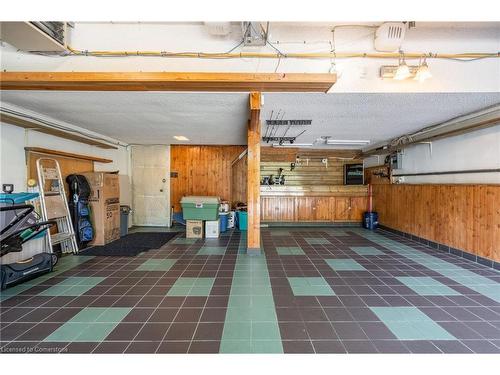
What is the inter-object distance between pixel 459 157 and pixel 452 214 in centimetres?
122

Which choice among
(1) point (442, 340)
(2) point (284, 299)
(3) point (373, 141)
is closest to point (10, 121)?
(2) point (284, 299)

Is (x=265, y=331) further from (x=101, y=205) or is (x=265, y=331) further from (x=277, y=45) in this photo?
(x=101, y=205)

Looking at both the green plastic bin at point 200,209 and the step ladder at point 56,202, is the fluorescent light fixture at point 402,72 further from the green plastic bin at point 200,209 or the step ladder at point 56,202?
the step ladder at point 56,202

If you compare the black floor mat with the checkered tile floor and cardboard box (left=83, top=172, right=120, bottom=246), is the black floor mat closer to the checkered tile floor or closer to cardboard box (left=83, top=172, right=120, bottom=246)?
cardboard box (left=83, top=172, right=120, bottom=246)

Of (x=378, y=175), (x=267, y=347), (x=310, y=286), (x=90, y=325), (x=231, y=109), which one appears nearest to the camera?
(x=267, y=347)

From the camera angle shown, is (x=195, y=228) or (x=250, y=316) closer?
(x=250, y=316)

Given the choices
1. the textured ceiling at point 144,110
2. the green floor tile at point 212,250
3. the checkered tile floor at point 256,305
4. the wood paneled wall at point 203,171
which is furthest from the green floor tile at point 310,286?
the wood paneled wall at point 203,171

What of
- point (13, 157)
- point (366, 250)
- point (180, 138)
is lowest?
point (366, 250)

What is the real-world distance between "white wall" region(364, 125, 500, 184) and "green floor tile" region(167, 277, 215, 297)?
17.4 feet

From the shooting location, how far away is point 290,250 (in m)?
5.34

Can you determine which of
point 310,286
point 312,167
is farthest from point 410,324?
point 312,167

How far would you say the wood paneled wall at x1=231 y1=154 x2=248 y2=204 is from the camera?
343 inches

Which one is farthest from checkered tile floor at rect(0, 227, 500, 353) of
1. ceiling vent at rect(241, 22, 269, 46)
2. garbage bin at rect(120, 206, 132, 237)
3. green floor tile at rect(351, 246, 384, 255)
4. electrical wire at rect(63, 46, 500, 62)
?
ceiling vent at rect(241, 22, 269, 46)

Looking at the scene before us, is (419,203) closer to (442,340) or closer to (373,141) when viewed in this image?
(373,141)
